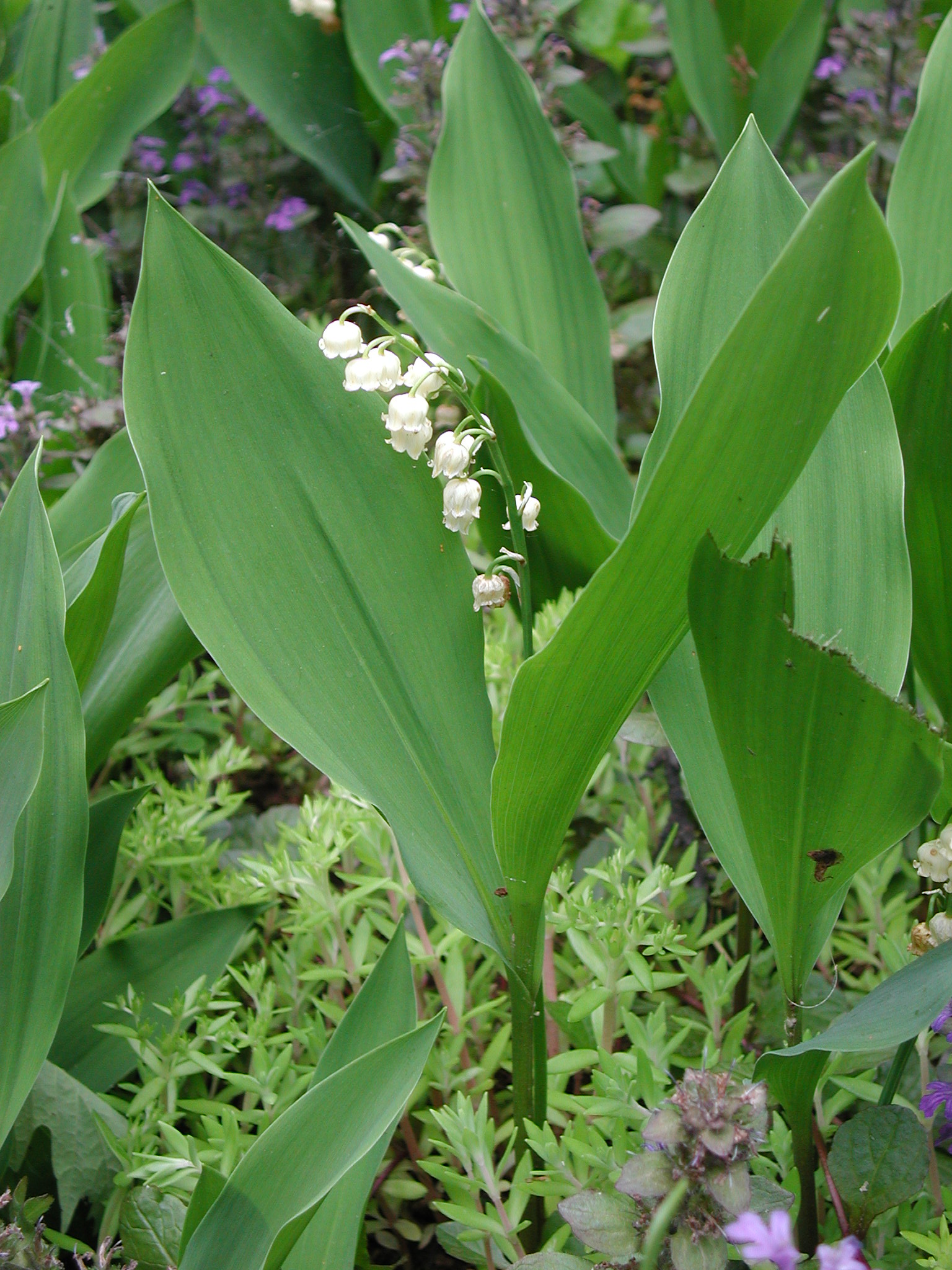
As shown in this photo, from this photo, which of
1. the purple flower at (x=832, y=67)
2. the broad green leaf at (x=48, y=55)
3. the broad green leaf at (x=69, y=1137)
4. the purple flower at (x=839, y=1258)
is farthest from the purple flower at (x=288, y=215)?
the purple flower at (x=839, y=1258)

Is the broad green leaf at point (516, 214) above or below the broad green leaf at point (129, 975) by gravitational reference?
above

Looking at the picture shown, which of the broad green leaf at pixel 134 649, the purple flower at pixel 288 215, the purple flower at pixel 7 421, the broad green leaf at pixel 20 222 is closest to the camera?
the broad green leaf at pixel 134 649

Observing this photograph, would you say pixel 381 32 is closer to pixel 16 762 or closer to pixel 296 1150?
pixel 16 762

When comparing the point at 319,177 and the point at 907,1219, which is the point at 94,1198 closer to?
the point at 907,1219

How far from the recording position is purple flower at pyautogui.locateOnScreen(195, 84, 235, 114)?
8.36 ft

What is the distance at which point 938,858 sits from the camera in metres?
0.77

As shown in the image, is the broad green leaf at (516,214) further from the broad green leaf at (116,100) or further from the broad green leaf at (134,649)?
the broad green leaf at (116,100)

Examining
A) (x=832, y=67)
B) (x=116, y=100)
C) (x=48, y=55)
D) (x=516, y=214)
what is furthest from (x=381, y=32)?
(x=516, y=214)

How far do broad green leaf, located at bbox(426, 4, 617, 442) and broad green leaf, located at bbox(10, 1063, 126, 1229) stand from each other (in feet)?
3.32

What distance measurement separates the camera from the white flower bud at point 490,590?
2.68ft

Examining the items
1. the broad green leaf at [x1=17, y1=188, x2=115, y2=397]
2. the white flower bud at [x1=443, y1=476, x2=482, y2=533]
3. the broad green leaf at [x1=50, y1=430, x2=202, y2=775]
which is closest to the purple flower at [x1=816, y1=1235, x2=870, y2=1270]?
the white flower bud at [x1=443, y1=476, x2=482, y2=533]

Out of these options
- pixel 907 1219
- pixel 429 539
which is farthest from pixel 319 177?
pixel 907 1219

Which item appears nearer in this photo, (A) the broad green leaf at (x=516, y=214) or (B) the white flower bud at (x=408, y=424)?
(B) the white flower bud at (x=408, y=424)

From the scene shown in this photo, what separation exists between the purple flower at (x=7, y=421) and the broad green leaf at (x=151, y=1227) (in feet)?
3.64
